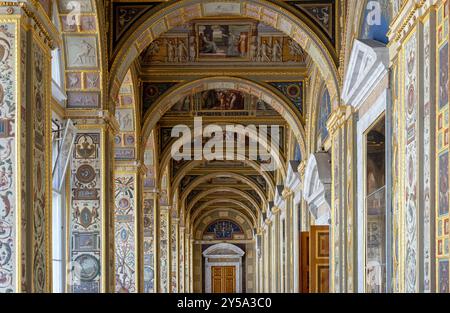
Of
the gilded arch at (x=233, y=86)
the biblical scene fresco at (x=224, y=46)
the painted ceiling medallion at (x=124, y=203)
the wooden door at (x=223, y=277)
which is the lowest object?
the wooden door at (x=223, y=277)

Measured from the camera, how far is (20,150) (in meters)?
7.48

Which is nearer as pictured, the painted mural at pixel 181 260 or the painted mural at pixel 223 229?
the painted mural at pixel 181 260

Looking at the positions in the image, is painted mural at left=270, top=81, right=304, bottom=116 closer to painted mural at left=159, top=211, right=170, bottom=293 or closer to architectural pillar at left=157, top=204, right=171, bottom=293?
architectural pillar at left=157, top=204, right=171, bottom=293

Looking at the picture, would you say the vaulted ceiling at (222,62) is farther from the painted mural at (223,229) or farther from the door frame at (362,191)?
the painted mural at (223,229)

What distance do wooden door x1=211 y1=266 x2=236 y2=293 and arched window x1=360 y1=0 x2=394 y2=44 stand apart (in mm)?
35816

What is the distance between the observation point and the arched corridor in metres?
7.34

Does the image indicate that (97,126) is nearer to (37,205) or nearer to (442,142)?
(37,205)

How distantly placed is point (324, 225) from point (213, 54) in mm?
5218

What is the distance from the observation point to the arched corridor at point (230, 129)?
7344 millimetres

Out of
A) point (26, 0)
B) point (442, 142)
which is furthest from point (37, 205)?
point (442, 142)

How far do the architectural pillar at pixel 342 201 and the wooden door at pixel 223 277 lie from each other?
32.6 meters

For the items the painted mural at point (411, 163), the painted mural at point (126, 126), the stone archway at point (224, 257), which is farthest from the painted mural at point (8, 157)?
the stone archway at point (224, 257)

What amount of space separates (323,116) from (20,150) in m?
9.20
